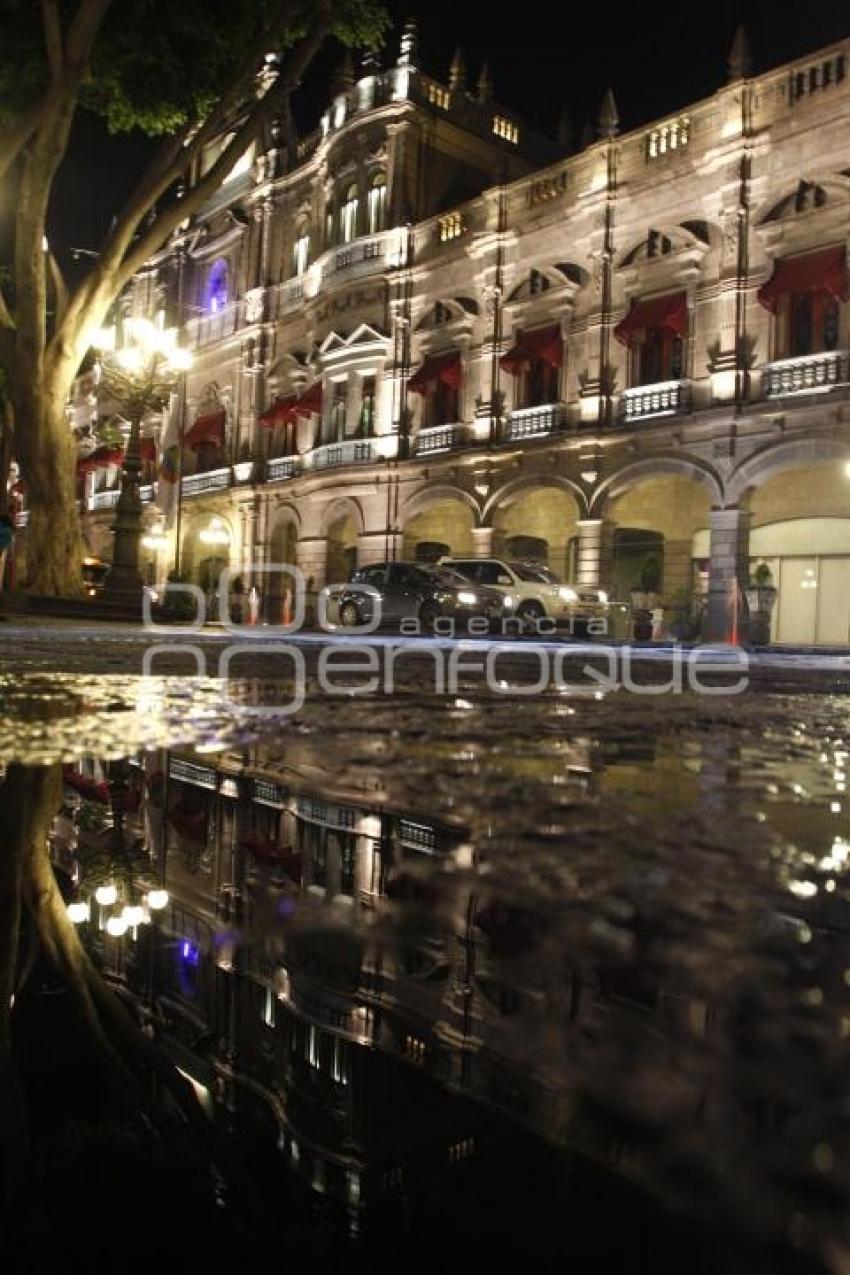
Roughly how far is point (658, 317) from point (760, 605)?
7054mm

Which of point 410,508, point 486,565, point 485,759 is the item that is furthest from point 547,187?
point 485,759

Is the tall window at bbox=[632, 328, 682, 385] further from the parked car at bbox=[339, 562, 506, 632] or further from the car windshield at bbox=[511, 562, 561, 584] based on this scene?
the parked car at bbox=[339, 562, 506, 632]

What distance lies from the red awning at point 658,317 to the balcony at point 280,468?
12794 mm

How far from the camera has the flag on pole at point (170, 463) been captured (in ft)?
121

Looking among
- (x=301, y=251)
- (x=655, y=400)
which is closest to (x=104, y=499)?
(x=301, y=251)

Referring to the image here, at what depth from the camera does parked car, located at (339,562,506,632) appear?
65.1 ft

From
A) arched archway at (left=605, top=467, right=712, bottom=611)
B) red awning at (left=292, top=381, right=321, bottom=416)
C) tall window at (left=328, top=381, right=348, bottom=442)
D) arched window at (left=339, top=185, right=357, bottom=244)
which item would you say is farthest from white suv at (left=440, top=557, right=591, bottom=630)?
arched window at (left=339, top=185, right=357, bottom=244)

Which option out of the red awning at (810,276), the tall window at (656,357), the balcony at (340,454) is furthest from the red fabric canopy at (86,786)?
the balcony at (340,454)

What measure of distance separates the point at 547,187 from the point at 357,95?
8498 millimetres

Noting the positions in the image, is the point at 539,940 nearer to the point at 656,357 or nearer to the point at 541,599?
the point at 541,599

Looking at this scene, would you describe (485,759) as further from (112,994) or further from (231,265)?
(231,265)

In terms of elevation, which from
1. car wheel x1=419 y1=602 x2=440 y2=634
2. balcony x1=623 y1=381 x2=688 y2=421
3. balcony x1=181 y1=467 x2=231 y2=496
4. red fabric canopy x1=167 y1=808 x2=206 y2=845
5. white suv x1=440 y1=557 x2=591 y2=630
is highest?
balcony x1=623 y1=381 x2=688 y2=421

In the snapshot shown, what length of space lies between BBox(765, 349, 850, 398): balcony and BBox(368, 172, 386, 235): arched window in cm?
1411

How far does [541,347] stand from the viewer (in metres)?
24.7
